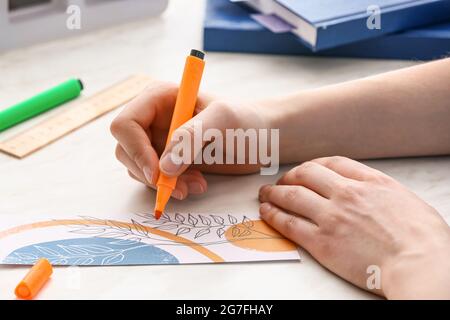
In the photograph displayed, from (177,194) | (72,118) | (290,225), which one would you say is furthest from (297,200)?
(72,118)

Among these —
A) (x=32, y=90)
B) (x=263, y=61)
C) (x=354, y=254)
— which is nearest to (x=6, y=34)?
(x=32, y=90)

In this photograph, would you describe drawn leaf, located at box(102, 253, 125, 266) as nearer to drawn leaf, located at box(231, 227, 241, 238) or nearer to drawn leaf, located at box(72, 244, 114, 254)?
drawn leaf, located at box(72, 244, 114, 254)

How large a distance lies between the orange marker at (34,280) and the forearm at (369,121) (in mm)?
326

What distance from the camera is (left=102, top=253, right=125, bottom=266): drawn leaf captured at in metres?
0.67

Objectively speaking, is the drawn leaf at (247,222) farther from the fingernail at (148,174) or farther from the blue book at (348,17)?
the blue book at (348,17)

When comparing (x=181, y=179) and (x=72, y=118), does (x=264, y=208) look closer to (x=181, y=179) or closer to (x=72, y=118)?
(x=181, y=179)

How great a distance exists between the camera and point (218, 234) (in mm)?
722

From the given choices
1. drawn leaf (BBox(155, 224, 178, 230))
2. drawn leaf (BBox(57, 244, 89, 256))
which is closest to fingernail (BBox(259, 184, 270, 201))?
drawn leaf (BBox(155, 224, 178, 230))

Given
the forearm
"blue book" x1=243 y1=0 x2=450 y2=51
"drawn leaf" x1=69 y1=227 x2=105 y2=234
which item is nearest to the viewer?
"drawn leaf" x1=69 y1=227 x2=105 y2=234

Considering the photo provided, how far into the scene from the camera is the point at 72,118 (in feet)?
3.01

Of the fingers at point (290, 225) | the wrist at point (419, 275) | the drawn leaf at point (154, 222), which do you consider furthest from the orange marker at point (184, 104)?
the wrist at point (419, 275)

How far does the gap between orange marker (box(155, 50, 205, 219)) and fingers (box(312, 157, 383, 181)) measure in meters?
0.16

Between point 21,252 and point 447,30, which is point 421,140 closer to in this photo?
point 447,30

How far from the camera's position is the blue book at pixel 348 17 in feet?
3.34
